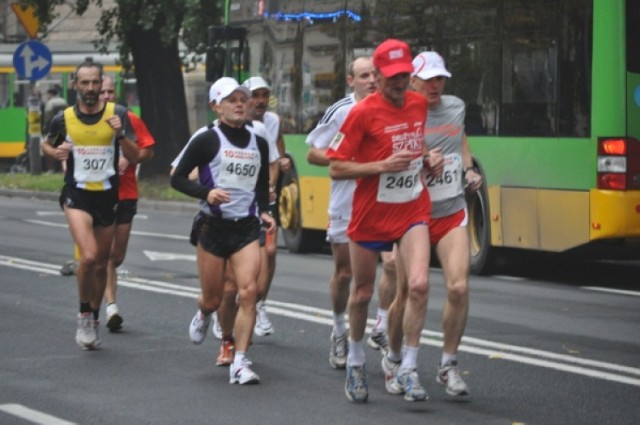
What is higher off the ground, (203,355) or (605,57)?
(605,57)

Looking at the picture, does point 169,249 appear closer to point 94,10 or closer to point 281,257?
point 281,257

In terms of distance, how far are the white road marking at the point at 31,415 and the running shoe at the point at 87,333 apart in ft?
7.51

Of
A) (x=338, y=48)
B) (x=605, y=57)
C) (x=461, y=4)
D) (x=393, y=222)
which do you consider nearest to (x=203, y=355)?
(x=393, y=222)

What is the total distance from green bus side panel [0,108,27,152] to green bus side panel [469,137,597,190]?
87.2 ft

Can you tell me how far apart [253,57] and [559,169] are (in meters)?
6.43

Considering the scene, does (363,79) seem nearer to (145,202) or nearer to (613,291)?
(613,291)

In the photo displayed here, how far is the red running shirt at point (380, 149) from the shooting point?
913 cm

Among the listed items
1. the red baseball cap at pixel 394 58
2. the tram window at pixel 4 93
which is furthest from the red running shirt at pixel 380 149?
the tram window at pixel 4 93

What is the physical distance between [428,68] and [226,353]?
87.1 inches

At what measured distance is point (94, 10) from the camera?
175 ft

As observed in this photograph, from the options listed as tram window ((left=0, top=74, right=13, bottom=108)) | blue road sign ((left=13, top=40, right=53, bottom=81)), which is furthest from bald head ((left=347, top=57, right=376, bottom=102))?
tram window ((left=0, top=74, right=13, bottom=108))

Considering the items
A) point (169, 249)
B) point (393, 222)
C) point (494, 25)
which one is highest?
point (494, 25)

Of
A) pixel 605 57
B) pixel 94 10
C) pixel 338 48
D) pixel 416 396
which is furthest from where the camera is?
pixel 94 10

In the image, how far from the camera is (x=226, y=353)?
421 inches
